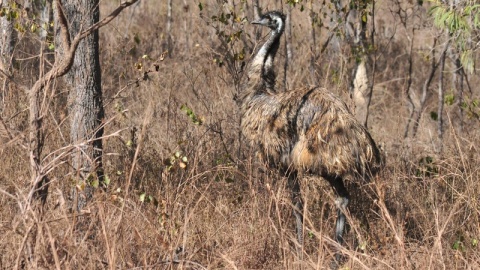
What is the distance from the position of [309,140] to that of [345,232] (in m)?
0.82

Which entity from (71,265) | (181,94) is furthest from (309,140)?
(181,94)

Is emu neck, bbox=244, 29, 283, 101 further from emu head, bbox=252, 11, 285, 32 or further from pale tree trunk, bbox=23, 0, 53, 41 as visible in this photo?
pale tree trunk, bbox=23, 0, 53, 41

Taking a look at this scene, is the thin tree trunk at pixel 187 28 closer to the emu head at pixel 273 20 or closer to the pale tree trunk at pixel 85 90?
the emu head at pixel 273 20

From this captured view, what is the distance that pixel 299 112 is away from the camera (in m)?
6.65

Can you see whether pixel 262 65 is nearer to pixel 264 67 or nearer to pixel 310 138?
pixel 264 67

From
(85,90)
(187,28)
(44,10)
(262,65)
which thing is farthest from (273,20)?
(187,28)

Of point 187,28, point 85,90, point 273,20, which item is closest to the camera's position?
point 85,90

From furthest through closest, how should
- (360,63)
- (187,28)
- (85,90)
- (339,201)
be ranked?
(187,28)
(360,63)
(339,201)
(85,90)

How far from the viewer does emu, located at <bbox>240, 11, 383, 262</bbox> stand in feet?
21.0

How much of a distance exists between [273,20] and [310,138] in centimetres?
137

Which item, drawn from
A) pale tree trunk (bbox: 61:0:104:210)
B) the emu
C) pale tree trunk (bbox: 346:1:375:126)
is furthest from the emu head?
pale tree trunk (bbox: 61:0:104:210)

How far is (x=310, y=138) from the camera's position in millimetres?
6500

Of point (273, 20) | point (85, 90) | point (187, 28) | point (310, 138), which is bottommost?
point (187, 28)

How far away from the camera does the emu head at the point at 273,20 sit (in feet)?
24.2
